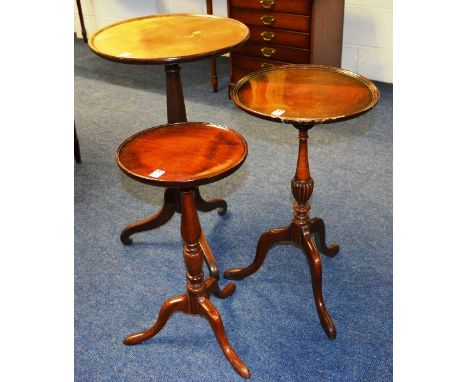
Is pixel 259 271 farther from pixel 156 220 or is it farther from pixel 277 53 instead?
pixel 277 53

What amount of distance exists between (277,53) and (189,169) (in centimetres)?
230

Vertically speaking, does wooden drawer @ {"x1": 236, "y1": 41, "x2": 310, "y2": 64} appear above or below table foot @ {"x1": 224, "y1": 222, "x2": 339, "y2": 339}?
above

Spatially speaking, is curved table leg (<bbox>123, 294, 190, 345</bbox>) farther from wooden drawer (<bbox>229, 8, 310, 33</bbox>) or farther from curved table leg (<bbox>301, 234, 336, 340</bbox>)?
wooden drawer (<bbox>229, 8, 310, 33</bbox>)

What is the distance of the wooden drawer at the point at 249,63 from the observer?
3.78 metres

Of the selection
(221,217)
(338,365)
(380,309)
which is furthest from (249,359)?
(221,217)

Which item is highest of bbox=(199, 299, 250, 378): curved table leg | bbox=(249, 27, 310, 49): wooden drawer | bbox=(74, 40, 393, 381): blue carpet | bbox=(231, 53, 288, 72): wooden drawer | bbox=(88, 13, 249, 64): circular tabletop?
bbox=(88, 13, 249, 64): circular tabletop

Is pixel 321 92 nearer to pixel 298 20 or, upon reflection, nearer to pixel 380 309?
pixel 380 309

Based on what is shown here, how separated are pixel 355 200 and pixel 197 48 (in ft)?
4.01

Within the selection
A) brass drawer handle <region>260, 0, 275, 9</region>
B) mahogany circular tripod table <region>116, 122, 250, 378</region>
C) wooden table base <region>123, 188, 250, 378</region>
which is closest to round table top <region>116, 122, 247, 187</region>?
mahogany circular tripod table <region>116, 122, 250, 378</region>

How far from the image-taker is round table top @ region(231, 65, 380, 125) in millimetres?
1740

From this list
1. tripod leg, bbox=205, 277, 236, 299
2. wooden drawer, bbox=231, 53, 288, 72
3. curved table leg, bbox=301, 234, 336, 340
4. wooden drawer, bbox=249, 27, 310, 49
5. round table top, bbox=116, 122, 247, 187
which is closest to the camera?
round table top, bbox=116, 122, 247, 187

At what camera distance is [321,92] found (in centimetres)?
192

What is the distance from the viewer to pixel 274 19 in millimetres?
3586

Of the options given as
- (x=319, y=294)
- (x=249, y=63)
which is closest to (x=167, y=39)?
(x=319, y=294)
